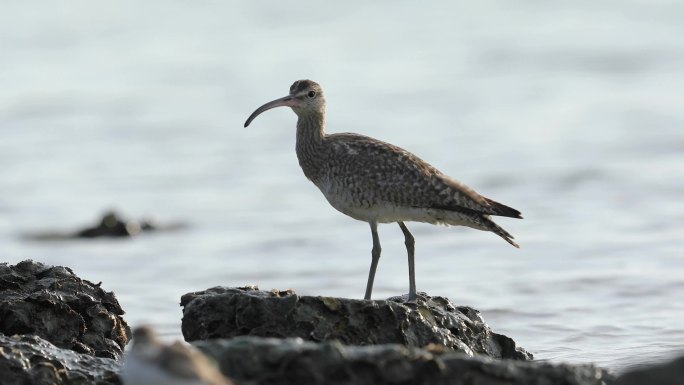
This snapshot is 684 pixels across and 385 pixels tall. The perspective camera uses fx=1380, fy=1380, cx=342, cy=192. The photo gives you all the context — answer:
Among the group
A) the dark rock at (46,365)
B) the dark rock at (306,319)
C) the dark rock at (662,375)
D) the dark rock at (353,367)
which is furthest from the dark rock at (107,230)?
the dark rock at (662,375)

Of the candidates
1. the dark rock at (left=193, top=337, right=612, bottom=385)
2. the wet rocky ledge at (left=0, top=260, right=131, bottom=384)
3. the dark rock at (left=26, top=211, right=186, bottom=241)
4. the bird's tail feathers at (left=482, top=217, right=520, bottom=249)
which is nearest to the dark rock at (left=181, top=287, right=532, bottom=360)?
the wet rocky ledge at (left=0, top=260, right=131, bottom=384)

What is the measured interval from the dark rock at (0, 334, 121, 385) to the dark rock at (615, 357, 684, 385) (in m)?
3.01

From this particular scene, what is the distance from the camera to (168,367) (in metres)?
5.40

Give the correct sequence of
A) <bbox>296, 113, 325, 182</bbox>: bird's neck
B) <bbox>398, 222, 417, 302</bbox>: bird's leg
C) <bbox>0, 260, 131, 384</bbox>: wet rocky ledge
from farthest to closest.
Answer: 1. <bbox>296, 113, 325, 182</bbox>: bird's neck
2. <bbox>398, 222, 417, 302</bbox>: bird's leg
3. <bbox>0, 260, 131, 384</bbox>: wet rocky ledge

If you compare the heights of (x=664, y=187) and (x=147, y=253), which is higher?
(x=664, y=187)

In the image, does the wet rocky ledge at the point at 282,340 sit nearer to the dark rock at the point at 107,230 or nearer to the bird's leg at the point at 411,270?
the bird's leg at the point at 411,270

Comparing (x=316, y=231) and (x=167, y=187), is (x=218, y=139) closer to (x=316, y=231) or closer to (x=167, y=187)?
(x=167, y=187)

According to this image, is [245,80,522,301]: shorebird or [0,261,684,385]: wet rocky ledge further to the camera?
[245,80,522,301]: shorebird

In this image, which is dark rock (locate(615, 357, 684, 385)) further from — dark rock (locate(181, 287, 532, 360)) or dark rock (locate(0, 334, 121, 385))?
dark rock (locate(0, 334, 121, 385))

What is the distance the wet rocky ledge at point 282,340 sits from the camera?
19.8 feet

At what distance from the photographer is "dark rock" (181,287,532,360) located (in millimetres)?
7840

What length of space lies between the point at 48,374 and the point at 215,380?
2251 millimetres

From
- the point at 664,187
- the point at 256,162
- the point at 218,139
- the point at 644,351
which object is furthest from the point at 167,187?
the point at 644,351

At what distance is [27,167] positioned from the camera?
2092cm
